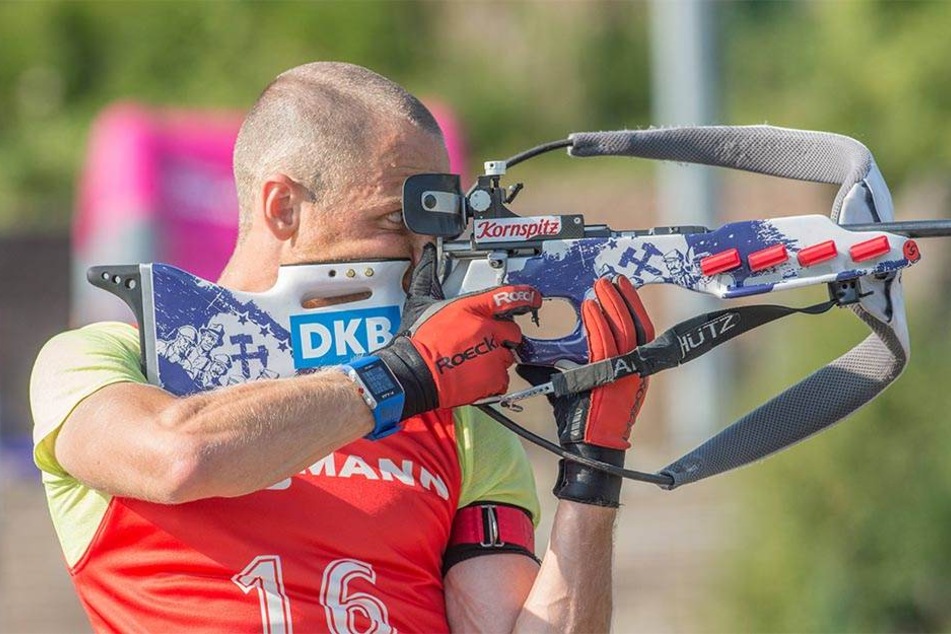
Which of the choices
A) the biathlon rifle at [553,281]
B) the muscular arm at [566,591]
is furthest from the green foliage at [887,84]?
the muscular arm at [566,591]

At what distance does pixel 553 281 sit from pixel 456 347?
13.6 inches

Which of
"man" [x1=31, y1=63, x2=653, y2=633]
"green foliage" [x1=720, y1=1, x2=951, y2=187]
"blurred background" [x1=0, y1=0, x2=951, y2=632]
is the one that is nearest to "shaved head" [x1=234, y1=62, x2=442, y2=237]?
"man" [x1=31, y1=63, x2=653, y2=633]

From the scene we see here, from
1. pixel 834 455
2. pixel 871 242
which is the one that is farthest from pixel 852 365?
pixel 834 455

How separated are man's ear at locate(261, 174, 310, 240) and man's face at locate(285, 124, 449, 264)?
24 mm

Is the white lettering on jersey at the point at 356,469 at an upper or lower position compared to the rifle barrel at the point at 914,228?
lower

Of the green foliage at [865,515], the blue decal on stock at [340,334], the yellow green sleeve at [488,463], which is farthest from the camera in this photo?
the green foliage at [865,515]

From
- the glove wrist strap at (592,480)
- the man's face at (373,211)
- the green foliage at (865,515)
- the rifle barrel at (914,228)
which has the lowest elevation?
the green foliage at (865,515)

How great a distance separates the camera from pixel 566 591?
10.9 feet

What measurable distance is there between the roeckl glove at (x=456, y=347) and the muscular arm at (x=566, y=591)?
0.34m

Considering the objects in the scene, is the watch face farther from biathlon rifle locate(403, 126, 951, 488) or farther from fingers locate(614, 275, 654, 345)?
fingers locate(614, 275, 654, 345)

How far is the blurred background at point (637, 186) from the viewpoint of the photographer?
7555 mm

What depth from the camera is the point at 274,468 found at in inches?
119

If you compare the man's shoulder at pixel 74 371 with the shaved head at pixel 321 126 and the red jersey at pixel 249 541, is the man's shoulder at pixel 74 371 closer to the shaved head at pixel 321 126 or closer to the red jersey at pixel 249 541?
the red jersey at pixel 249 541

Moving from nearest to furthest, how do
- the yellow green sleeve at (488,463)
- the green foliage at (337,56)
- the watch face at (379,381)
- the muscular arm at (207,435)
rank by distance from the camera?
the muscular arm at (207,435), the watch face at (379,381), the yellow green sleeve at (488,463), the green foliage at (337,56)
